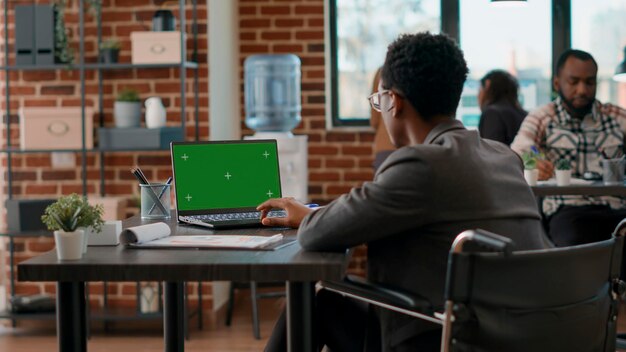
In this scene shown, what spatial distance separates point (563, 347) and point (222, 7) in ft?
12.1

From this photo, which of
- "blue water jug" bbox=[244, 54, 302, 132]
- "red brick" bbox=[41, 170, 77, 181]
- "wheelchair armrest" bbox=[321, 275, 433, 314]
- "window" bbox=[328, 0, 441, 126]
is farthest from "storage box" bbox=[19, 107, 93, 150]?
"wheelchair armrest" bbox=[321, 275, 433, 314]

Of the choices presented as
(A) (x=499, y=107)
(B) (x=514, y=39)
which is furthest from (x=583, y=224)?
(B) (x=514, y=39)

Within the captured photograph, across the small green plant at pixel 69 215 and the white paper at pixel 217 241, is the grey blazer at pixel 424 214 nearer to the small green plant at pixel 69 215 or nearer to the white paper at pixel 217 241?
the white paper at pixel 217 241

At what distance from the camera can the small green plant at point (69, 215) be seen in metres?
2.12

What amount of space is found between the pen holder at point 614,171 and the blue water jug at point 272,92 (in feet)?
6.89

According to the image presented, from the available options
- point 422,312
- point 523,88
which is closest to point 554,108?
point 523,88

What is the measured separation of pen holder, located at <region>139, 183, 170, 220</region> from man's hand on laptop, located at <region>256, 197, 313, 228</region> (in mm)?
439

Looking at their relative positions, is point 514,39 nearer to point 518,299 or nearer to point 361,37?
point 361,37

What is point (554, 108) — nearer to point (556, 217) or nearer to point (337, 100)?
point (556, 217)

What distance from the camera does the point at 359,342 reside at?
2434 millimetres

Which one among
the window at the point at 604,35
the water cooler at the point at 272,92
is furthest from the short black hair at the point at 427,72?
the window at the point at 604,35

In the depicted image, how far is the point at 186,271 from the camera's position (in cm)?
202

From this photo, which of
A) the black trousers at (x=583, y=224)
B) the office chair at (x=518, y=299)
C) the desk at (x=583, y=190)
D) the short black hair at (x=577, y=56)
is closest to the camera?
the office chair at (x=518, y=299)

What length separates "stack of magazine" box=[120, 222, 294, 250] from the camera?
7.46 feet
